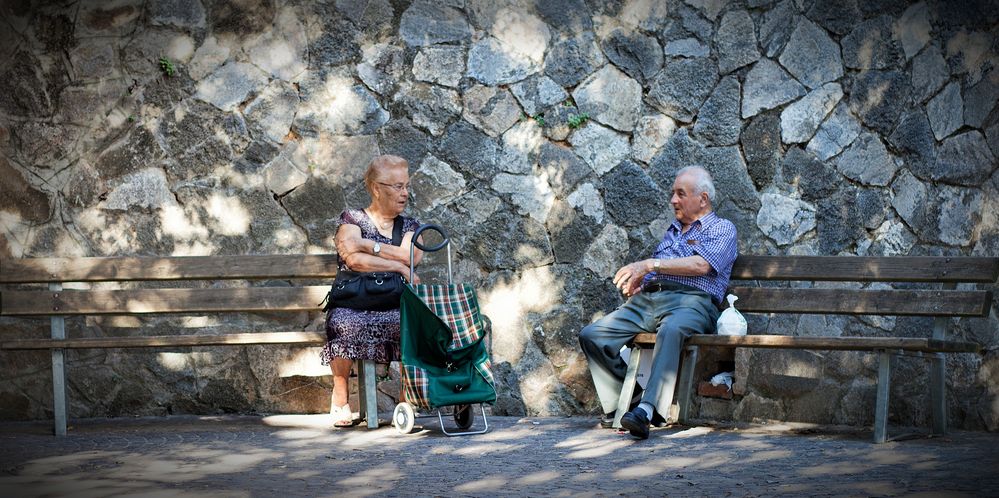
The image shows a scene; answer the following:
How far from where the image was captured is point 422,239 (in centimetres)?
647

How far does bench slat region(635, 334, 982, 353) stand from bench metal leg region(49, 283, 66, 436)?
3.22 meters

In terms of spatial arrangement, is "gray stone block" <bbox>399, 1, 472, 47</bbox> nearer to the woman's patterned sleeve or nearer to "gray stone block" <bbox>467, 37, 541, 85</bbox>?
"gray stone block" <bbox>467, 37, 541, 85</bbox>

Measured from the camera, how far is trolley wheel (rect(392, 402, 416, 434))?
5.58m

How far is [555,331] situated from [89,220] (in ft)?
9.08

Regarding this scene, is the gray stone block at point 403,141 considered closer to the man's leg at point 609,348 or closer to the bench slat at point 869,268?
the man's leg at point 609,348

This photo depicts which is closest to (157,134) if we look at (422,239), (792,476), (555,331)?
(422,239)

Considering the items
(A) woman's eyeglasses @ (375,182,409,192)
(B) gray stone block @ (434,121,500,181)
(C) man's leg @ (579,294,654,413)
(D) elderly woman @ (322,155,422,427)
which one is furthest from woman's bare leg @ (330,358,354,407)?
(B) gray stone block @ (434,121,500,181)

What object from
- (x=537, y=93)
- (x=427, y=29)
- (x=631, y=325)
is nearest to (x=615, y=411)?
(x=631, y=325)

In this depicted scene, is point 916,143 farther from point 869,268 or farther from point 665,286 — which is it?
point 665,286

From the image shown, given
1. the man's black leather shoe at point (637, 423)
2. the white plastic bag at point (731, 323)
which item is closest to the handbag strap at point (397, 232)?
the man's black leather shoe at point (637, 423)

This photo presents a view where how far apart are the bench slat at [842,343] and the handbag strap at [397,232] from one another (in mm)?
1630

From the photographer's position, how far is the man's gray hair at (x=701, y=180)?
599 centimetres

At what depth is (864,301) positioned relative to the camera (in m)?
5.75

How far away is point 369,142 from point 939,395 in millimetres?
3353
